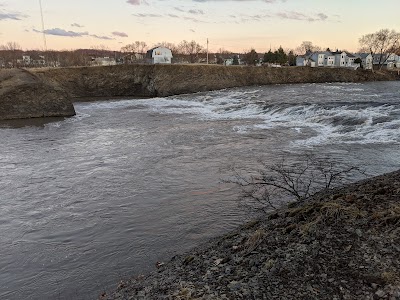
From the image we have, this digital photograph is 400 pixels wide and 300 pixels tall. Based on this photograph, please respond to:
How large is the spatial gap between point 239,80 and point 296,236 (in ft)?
200

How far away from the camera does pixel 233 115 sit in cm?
2916

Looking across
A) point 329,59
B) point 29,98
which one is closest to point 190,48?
point 329,59

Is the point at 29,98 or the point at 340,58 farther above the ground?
the point at 340,58

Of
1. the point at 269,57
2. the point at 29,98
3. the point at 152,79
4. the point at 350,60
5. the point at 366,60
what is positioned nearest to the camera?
the point at 29,98

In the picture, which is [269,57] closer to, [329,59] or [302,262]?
[329,59]

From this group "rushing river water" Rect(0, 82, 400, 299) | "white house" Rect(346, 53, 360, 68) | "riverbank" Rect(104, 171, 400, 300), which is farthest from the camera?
"white house" Rect(346, 53, 360, 68)

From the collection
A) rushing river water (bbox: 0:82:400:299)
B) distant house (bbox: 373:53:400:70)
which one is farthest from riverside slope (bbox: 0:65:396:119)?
distant house (bbox: 373:53:400:70)

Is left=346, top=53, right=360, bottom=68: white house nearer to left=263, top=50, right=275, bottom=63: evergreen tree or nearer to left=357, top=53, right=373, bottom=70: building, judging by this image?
left=357, top=53, right=373, bottom=70: building

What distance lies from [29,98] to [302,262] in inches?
1238

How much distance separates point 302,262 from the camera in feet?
15.6

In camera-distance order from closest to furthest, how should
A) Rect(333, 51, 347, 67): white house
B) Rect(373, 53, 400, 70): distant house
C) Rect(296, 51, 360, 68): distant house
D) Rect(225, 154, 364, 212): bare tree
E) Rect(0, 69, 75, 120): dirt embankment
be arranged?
1. Rect(225, 154, 364, 212): bare tree
2. Rect(0, 69, 75, 120): dirt embankment
3. Rect(296, 51, 360, 68): distant house
4. Rect(333, 51, 347, 67): white house
5. Rect(373, 53, 400, 70): distant house

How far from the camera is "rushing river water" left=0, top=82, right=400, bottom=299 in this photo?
6871mm

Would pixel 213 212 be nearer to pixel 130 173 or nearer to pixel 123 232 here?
pixel 123 232

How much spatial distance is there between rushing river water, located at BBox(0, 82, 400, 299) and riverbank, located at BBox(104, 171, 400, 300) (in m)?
1.37
